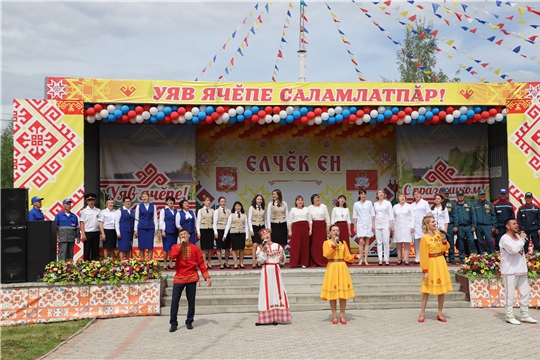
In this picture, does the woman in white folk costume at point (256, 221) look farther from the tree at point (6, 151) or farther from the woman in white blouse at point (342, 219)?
the tree at point (6, 151)

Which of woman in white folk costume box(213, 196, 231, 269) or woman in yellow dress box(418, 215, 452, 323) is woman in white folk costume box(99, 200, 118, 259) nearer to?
woman in white folk costume box(213, 196, 231, 269)

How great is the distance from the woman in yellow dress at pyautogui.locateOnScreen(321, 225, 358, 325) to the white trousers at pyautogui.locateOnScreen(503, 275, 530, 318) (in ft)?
7.17

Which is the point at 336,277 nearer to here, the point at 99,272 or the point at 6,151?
the point at 99,272

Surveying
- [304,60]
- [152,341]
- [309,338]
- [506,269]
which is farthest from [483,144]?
[152,341]

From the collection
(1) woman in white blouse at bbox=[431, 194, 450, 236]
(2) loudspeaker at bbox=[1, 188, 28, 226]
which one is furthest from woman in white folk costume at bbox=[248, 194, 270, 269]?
(2) loudspeaker at bbox=[1, 188, 28, 226]

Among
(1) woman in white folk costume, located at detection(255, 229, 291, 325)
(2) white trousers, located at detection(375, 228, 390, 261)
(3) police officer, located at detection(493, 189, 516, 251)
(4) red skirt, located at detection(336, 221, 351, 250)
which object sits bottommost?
(1) woman in white folk costume, located at detection(255, 229, 291, 325)

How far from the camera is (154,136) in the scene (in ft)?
42.0

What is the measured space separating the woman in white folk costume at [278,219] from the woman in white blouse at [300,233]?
140 mm

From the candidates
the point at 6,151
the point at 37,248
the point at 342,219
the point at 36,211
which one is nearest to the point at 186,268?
the point at 37,248

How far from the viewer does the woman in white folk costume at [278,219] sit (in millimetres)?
10797

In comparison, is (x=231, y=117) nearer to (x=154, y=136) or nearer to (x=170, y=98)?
(x=170, y=98)

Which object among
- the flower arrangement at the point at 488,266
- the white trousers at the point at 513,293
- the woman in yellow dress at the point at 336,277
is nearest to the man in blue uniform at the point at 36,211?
the woman in yellow dress at the point at 336,277

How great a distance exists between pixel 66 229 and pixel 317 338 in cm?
542

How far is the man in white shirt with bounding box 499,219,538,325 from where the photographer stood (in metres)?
7.64
